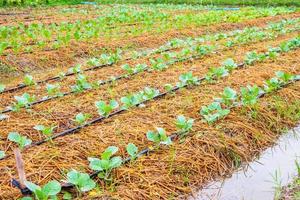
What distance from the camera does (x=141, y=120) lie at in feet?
12.9

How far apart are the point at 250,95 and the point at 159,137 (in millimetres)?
1327

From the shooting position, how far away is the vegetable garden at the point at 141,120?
9.64 feet

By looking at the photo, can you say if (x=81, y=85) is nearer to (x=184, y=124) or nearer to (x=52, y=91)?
(x=52, y=91)

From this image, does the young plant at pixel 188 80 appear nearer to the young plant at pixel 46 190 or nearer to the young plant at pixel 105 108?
the young plant at pixel 105 108

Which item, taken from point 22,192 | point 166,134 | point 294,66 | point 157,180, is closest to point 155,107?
point 166,134

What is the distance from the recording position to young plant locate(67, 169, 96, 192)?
2.70 m

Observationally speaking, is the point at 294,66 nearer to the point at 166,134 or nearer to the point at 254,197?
the point at 166,134

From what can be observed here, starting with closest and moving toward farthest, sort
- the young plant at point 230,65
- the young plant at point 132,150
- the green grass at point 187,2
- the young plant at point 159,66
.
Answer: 1. the young plant at point 132,150
2. the young plant at point 230,65
3. the young plant at point 159,66
4. the green grass at point 187,2

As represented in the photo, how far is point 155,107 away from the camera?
427 centimetres

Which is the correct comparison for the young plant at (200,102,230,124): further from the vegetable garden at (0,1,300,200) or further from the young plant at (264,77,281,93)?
the young plant at (264,77,281,93)

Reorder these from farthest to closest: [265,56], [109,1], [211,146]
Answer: [109,1], [265,56], [211,146]

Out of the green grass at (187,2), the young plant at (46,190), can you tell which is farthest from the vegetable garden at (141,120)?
the green grass at (187,2)

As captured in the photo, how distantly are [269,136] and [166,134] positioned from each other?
985 millimetres

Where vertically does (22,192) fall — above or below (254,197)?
above
